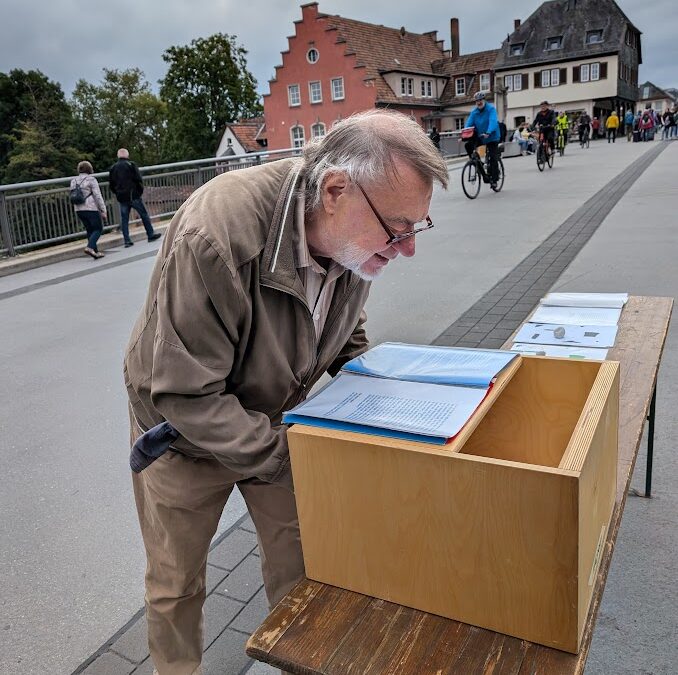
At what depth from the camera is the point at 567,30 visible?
55.5 meters

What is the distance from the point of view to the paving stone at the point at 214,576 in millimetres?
2650

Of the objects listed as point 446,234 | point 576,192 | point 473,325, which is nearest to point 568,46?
point 576,192

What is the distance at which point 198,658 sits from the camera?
2027 millimetres

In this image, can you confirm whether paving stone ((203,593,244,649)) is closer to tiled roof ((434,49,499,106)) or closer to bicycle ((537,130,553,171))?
bicycle ((537,130,553,171))

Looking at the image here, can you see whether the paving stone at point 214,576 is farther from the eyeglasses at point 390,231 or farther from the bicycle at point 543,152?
the bicycle at point 543,152

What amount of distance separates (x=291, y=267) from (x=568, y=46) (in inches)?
2419

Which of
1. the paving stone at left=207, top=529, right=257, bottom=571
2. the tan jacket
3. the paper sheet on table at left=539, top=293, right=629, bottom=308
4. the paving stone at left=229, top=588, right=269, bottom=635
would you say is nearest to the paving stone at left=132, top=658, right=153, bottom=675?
the paving stone at left=229, top=588, right=269, bottom=635

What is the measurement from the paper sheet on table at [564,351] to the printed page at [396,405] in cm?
101

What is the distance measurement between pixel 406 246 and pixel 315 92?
179 ft

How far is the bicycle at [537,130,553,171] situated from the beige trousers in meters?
17.5

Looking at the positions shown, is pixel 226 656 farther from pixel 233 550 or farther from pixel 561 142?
pixel 561 142

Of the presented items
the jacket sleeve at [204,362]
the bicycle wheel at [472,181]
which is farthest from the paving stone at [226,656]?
the bicycle wheel at [472,181]

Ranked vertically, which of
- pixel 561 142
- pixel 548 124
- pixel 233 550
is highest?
pixel 548 124

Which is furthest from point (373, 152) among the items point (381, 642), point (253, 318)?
point (381, 642)
